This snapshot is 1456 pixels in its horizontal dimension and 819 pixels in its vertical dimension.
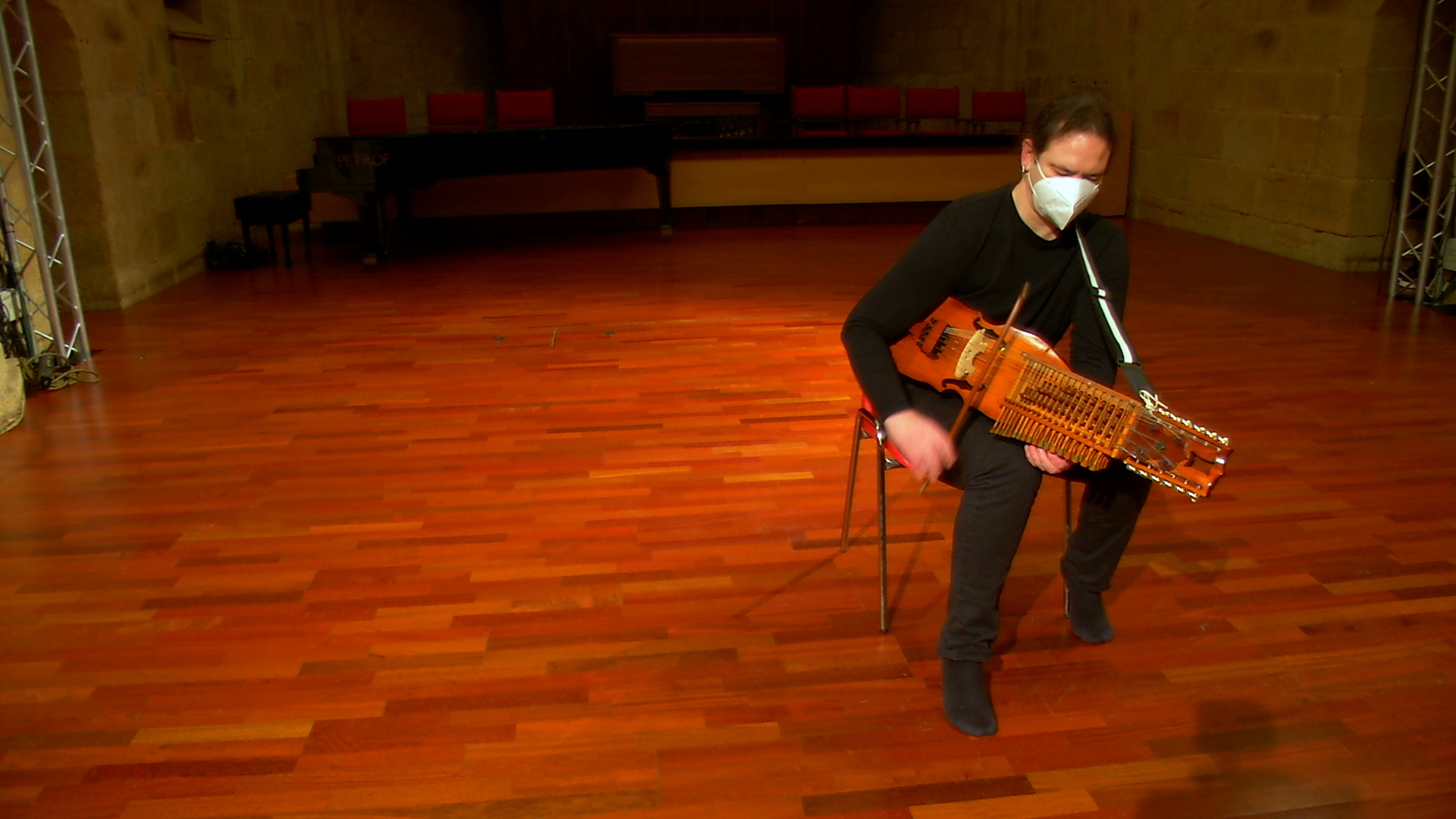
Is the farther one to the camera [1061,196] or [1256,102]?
[1256,102]

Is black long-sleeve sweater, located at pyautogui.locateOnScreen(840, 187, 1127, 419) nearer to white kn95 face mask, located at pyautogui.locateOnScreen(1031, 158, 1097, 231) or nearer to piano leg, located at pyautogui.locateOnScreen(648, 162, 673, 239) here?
white kn95 face mask, located at pyautogui.locateOnScreen(1031, 158, 1097, 231)

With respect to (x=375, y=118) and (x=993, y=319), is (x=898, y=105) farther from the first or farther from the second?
(x=993, y=319)

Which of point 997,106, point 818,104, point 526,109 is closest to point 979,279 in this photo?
point 526,109

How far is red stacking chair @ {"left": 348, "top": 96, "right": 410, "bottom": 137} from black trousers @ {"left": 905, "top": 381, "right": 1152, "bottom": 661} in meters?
7.28

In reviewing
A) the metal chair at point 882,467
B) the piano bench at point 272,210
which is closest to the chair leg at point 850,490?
the metal chair at point 882,467

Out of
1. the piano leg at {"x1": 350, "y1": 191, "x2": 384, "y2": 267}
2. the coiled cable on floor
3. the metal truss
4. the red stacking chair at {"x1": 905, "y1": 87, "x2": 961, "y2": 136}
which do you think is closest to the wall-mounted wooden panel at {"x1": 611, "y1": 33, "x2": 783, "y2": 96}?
the red stacking chair at {"x1": 905, "y1": 87, "x2": 961, "y2": 136}

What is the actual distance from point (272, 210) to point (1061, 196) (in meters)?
6.25

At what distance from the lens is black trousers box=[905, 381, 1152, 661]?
1948mm

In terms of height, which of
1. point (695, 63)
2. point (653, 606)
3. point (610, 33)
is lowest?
point (653, 606)

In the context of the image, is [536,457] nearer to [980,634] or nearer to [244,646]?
[244,646]

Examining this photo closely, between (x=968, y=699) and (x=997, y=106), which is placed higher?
(x=997, y=106)

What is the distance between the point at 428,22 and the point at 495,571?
9.45m

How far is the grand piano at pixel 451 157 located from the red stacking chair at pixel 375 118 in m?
0.78

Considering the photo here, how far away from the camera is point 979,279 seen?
2010 millimetres
